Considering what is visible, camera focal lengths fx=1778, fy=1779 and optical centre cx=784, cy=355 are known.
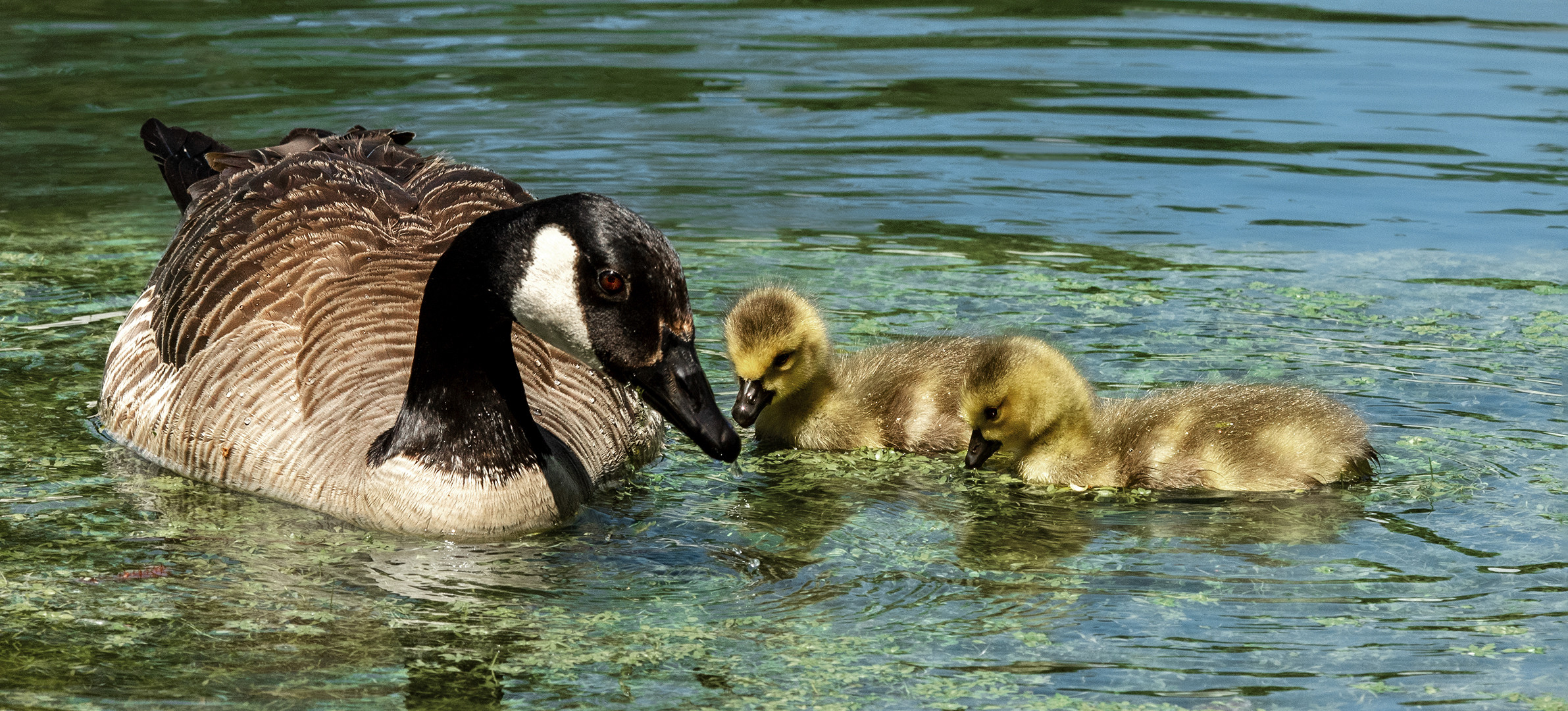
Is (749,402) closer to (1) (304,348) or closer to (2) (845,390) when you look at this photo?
(2) (845,390)

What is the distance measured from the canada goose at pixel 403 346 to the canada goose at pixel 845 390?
53 cm

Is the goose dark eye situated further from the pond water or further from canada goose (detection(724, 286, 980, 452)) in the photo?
canada goose (detection(724, 286, 980, 452))

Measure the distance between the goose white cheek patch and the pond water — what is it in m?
0.76

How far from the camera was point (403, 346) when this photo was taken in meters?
6.74

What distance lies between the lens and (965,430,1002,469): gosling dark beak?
6.74 m

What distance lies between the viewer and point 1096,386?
7680 mm

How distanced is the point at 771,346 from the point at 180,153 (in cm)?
346

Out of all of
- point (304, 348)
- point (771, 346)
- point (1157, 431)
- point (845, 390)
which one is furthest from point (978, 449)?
point (304, 348)

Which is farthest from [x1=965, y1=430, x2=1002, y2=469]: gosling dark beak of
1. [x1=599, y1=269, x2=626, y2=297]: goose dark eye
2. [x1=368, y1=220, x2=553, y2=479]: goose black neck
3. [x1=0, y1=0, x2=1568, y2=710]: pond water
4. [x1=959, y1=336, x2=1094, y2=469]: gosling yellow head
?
[x1=599, y1=269, x2=626, y2=297]: goose dark eye

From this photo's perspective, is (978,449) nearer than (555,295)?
No

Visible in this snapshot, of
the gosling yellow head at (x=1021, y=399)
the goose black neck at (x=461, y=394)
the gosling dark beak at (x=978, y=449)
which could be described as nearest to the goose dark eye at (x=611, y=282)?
the goose black neck at (x=461, y=394)

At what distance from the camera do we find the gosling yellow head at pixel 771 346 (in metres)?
6.88

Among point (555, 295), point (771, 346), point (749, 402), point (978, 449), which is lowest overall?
point (978, 449)

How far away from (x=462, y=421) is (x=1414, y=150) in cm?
836
